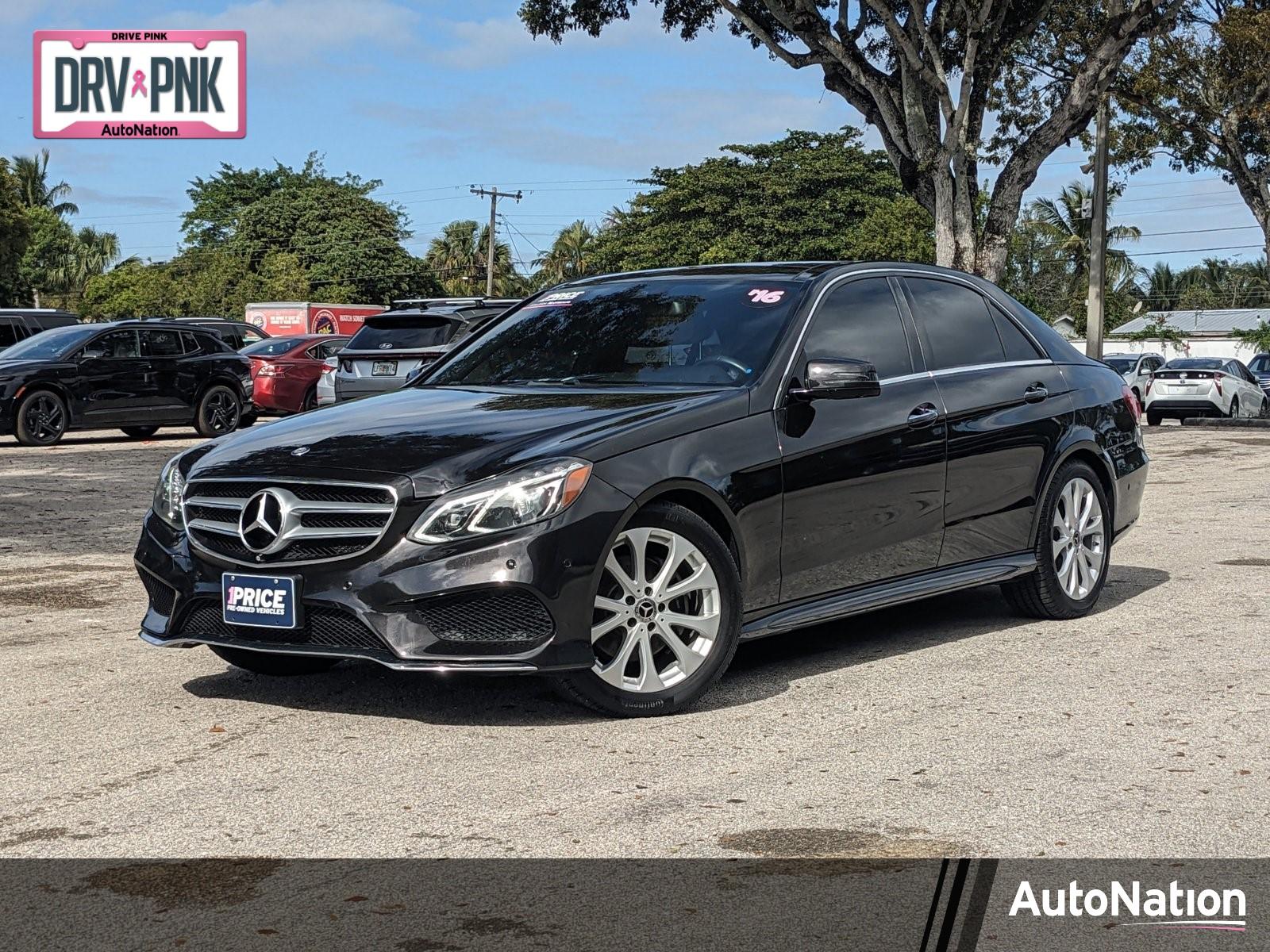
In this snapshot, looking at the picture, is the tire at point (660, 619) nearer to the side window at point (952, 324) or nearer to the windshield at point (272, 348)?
the side window at point (952, 324)

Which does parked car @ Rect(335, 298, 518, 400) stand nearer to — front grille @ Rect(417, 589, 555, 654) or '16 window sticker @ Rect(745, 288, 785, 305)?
'16 window sticker @ Rect(745, 288, 785, 305)

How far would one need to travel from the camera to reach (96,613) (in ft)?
26.9

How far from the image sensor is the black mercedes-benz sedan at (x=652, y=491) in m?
5.34

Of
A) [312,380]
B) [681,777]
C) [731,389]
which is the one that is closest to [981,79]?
[312,380]

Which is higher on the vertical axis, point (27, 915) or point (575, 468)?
point (575, 468)

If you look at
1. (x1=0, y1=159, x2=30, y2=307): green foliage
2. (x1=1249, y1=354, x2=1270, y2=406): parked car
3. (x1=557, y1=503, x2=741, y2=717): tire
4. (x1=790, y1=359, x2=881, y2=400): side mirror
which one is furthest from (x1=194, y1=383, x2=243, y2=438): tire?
(x1=0, y1=159, x2=30, y2=307): green foliage

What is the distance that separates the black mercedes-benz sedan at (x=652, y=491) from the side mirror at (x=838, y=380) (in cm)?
1

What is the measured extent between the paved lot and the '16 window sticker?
58.8 inches

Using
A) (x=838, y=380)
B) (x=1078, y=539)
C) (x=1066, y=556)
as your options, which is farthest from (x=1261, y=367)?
(x=838, y=380)

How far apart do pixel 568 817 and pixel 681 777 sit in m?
0.54

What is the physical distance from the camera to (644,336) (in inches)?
266

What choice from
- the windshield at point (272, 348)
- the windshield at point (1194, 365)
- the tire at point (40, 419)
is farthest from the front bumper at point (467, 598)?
the windshield at point (1194, 365)

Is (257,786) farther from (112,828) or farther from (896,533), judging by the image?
(896,533)

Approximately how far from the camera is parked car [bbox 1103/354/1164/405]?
3344 centimetres
